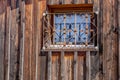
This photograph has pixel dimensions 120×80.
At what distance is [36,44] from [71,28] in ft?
2.04

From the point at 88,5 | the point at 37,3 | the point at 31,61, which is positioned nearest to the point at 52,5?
the point at 37,3

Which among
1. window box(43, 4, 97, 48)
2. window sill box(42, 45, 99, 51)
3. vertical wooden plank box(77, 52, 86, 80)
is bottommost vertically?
vertical wooden plank box(77, 52, 86, 80)

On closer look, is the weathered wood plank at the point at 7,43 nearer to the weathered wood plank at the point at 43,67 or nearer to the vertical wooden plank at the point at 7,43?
the vertical wooden plank at the point at 7,43

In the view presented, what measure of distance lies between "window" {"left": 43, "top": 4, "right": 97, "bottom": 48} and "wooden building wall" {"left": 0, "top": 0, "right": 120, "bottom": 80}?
Result: 108mm

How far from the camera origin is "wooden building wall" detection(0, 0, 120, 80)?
4.91 meters

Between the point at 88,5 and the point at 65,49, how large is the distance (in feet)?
2.70

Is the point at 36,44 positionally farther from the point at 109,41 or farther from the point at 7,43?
the point at 109,41

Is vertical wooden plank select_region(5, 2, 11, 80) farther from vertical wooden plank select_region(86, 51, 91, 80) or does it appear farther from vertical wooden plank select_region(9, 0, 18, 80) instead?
vertical wooden plank select_region(86, 51, 91, 80)

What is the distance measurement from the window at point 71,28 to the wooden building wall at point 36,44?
11cm

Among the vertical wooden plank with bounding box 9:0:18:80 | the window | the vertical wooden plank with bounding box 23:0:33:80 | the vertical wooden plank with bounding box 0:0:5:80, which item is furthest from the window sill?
the vertical wooden plank with bounding box 0:0:5:80

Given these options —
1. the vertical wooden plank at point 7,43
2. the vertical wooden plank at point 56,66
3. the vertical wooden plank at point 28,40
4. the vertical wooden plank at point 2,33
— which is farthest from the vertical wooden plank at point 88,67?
the vertical wooden plank at point 2,33

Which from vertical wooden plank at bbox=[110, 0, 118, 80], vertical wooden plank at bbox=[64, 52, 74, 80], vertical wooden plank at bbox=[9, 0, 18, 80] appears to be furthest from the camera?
vertical wooden plank at bbox=[9, 0, 18, 80]

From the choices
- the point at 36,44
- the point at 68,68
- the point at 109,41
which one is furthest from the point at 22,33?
the point at 109,41

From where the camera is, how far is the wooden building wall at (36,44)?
16.1 feet
